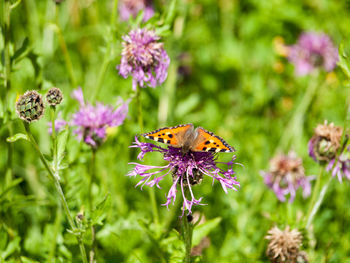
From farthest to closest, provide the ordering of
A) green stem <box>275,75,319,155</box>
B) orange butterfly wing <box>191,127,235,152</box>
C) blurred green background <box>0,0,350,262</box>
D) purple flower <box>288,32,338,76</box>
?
purple flower <box>288,32,338,76</box> → green stem <box>275,75,319,155</box> → blurred green background <box>0,0,350,262</box> → orange butterfly wing <box>191,127,235,152</box>

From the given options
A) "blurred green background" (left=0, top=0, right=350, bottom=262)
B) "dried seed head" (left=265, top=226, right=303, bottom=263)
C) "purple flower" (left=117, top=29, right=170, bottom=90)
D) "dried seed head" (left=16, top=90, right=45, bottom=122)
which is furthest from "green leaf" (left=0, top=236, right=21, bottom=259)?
"dried seed head" (left=265, top=226, right=303, bottom=263)

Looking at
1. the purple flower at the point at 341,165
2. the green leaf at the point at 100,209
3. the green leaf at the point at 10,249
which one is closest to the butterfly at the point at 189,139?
the green leaf at the point at 100,209

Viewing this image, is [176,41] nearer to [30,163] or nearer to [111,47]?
[111,47]

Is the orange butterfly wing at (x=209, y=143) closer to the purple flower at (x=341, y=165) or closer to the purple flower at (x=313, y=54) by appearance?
the purple flower at (x=341, y=165)

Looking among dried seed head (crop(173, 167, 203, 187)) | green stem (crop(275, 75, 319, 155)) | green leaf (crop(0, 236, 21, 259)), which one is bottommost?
green leaf (crop(0, 236, 21, 259))

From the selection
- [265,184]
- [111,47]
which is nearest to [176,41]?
[111,47]

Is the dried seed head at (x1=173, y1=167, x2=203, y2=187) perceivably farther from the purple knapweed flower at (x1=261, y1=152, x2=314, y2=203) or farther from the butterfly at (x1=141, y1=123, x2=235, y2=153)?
the purple knapweed flower at (x1=261, y1=152, x2=314, y2=203)

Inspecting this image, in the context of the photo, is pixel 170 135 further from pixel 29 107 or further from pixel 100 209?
pixel 29 107
